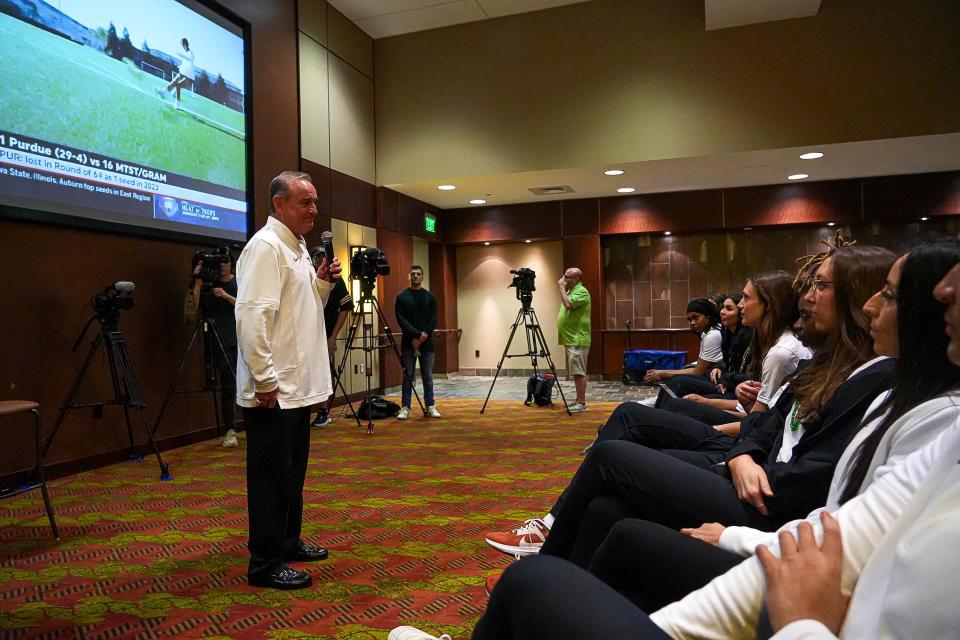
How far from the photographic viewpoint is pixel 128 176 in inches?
172

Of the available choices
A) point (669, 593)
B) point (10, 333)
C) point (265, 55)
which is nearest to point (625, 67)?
point (265, 55)

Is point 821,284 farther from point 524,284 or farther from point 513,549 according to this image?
point 524,284

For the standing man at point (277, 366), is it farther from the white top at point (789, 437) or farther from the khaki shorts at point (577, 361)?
the khaki shorts at point (577, 361)

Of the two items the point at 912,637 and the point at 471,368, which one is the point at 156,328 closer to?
the point at 912,637

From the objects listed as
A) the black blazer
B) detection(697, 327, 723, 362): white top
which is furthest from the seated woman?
detection(697, 327, 723, 362): white top

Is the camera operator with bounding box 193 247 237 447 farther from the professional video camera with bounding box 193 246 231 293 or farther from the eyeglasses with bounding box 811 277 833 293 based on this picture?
the eyeglasses with bounding box 811 277 833 293

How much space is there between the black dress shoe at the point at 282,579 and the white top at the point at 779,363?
5.85 ft

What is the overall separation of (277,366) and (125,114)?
3.05 meters

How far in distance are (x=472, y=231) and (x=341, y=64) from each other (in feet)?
10.8

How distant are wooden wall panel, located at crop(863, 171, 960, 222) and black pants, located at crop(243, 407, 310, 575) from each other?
27.6 feet

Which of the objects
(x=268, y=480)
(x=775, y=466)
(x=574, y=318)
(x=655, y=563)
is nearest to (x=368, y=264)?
(x=574, y=318)

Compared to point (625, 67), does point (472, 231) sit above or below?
below

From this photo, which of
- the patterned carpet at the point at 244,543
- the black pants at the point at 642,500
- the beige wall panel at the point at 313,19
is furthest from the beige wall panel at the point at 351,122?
the black pants at the point at 642,500

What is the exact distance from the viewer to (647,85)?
696cm
